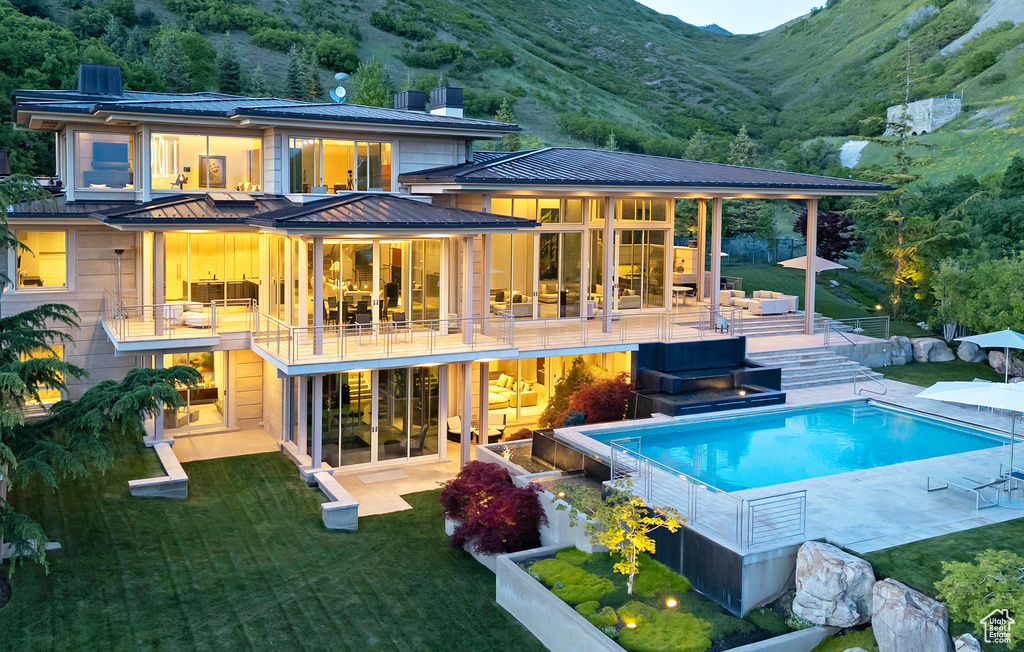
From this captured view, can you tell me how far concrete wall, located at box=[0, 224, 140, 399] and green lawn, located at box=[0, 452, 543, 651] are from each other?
19.2 feet

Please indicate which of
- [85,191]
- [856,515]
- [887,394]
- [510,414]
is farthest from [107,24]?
[856,515]

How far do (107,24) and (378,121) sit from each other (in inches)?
2574

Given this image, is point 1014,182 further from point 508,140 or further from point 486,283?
point 486,283

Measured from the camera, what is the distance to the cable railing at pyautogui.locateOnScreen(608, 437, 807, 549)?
1284 cm

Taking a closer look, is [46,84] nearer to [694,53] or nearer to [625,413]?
[625,413]

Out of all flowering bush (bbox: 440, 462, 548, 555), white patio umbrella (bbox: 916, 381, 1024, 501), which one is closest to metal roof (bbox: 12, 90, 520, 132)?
flowering bush (bbox: 440, 462, 548, 555)

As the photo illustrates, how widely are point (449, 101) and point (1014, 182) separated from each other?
32441mm

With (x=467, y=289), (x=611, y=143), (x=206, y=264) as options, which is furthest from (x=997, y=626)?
(x=611, y=143)

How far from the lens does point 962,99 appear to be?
83062 mm

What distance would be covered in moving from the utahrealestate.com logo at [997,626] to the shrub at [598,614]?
4524 millimetres

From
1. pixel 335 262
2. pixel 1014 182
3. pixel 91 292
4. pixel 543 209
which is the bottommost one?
pixel 91 292

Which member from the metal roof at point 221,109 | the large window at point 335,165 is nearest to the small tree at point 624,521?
the large window at point 335,165

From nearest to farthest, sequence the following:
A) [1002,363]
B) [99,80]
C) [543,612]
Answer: [543,612], [1002,363], [99,80]

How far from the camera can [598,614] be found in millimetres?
12172
